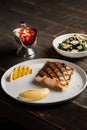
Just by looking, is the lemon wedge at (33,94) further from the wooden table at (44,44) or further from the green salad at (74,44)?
the green salad at (74,44)

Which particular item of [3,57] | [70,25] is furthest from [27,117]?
[70,25]

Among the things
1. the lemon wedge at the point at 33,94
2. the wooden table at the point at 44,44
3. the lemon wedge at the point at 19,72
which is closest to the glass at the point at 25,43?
the wooden table at the point at 44,44

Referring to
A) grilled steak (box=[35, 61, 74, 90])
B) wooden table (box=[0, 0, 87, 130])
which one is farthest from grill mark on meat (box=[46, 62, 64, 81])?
wooden table (box=[0, 0, 87, 130])

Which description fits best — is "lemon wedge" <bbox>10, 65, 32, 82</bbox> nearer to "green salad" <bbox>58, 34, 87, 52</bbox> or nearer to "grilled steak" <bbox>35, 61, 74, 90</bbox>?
"grilled steak" <bbox>35, 61, 74, 90</bbox>

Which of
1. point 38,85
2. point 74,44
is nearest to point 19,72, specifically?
point 38,85

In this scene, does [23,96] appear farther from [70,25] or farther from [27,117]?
[70,25]

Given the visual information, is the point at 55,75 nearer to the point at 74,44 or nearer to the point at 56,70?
the point at 56,70
